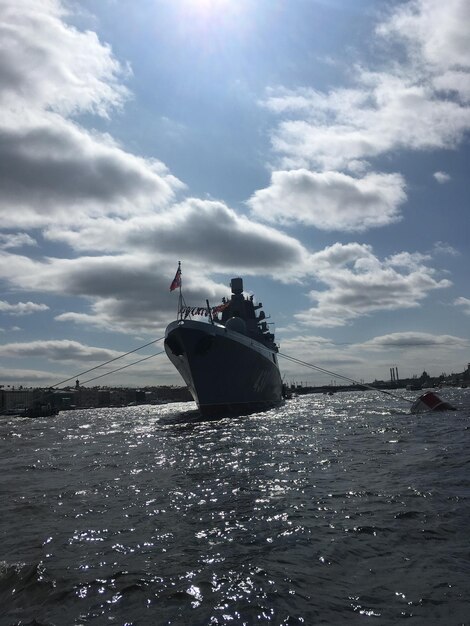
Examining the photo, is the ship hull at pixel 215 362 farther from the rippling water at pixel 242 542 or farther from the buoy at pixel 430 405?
the rippling water at pixel 242 542

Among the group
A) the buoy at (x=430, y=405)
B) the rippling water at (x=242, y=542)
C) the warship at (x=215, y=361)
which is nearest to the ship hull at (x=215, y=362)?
the warship at (x=215, y=361)

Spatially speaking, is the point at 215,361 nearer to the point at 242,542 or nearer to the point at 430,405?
the point at 430,405

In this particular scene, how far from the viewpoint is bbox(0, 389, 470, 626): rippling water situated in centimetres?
545

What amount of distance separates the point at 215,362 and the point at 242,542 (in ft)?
113

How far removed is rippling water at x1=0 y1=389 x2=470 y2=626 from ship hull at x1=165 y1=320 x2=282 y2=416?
2577 cm

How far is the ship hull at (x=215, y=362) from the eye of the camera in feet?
136

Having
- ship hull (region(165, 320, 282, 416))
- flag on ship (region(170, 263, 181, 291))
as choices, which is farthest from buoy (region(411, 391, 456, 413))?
flag on ship (region(170, 263, 181, 291))

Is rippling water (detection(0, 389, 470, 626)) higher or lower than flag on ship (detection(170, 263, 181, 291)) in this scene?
lower

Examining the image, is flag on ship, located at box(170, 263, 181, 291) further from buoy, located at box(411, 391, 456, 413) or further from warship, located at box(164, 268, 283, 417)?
buoy, located at box(411, 391, 456, 413)

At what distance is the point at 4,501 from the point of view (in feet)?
37.9

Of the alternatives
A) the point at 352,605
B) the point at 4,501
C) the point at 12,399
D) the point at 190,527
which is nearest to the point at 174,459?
the point at 4,501

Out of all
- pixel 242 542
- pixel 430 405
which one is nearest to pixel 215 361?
pixel 430 405

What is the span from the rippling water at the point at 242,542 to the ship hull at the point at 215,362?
84.5 ft

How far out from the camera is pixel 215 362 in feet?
139
